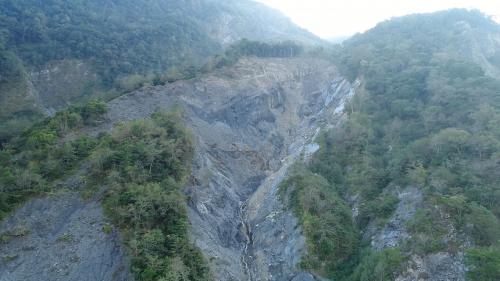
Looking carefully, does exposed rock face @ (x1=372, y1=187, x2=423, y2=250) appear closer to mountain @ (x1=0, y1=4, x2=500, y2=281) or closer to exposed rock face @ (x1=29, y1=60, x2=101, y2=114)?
mountain @ (x1=0, y1=4, x2=500, y2=281)

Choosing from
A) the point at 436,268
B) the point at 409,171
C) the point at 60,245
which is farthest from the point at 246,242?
the point at 436,268

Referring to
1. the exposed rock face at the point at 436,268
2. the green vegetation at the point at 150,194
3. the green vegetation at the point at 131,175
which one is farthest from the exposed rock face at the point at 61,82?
the exposed rock face at the point at 436,268

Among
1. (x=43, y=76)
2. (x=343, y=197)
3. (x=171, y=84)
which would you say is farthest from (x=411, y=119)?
(x=43, y=76)

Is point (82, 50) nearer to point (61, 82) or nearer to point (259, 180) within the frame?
point (61, 82)

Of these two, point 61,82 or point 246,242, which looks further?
point 61,82

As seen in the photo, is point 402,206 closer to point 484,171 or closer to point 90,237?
point 484,171

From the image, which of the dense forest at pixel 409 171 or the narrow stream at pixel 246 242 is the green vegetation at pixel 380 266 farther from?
the narrow stream at pixel 246 242
